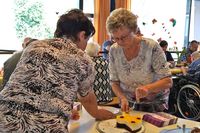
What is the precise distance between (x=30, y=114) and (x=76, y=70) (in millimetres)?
242

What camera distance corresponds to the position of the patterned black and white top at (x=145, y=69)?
177cm

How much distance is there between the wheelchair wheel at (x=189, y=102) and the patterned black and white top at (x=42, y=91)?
291 cm

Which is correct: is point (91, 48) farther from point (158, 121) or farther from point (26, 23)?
point (26, 23)

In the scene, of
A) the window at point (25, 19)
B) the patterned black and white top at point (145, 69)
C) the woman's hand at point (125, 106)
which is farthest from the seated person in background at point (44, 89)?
the window at point (25, 19)

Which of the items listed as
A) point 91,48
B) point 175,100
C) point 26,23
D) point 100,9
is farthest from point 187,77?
point 26,23

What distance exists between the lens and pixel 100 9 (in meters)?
5.51

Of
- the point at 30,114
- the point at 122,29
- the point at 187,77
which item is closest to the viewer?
the point at 30,114

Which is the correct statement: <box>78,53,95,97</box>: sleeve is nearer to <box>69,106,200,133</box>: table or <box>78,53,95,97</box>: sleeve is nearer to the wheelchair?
<box>69,106,200,133</box>: table

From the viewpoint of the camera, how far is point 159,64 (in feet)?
5.80

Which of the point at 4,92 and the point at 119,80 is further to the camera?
the point at 119,80

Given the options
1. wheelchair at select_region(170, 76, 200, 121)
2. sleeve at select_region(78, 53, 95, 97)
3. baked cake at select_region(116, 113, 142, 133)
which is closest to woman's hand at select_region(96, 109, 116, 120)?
baked cake at select_region(116, 113, 142, 133)

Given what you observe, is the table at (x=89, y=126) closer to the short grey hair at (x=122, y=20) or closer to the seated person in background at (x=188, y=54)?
the short grey hair at (x=122, y=20)

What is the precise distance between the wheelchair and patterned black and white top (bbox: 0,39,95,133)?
291cm

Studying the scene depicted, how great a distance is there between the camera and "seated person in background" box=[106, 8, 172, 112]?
170 centimetres
